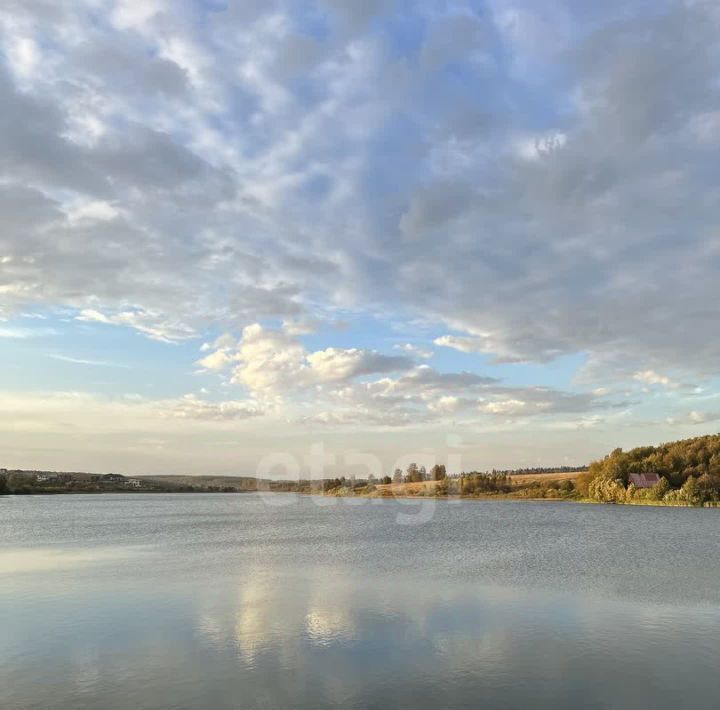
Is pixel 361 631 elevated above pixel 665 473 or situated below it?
below

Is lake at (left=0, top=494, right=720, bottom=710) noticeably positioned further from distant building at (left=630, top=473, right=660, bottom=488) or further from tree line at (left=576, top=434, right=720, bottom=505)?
distant building at (left=630, top=473, right=660, bottom=488)

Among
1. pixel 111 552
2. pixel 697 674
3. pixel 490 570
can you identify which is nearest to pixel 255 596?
pixel 490 570

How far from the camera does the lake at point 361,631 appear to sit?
17781mm

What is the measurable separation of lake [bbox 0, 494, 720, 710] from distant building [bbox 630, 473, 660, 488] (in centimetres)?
11891

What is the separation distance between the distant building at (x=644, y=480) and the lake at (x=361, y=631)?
4682 inches

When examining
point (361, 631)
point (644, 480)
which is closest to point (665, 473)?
point (644, 480)

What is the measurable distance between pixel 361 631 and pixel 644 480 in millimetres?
156227

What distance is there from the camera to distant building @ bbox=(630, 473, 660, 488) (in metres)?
157

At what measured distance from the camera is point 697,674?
1933cm

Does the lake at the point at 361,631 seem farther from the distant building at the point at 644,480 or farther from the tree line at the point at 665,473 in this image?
the distant building at the point at 644,480

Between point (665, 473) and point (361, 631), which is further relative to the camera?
point (665, 473)

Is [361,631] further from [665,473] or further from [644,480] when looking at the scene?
[665,473]

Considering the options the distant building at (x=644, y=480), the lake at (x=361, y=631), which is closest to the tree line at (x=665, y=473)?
the distant building at (x=644, y=480)

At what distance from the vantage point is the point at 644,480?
15938 centimetres
